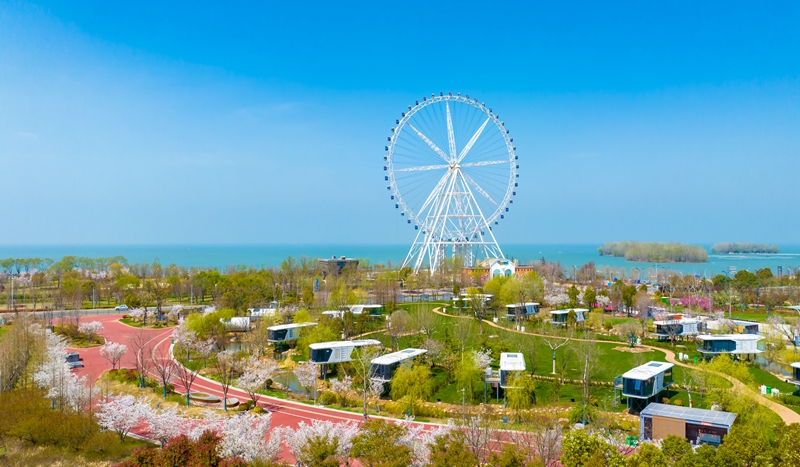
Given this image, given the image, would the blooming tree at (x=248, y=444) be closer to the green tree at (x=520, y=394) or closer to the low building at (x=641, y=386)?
the green tree at (x=520, y=394)

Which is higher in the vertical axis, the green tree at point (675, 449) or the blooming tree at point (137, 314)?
the green tree at point (675, 449)

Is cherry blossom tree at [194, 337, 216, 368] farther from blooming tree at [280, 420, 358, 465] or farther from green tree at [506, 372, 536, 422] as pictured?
green tree at [506, 372, 536, 422]

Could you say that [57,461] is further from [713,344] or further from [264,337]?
[713,344]

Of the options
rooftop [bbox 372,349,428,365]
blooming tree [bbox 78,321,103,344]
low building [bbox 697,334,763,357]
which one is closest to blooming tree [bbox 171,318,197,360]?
blooming tree [bbox 78,321,103,344]

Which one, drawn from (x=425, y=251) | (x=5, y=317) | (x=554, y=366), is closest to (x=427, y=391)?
(x=554, y=366)

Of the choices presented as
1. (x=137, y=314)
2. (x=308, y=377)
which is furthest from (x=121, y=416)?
(x=137, y=314)

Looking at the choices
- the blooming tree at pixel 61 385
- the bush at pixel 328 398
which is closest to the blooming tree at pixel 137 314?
the blooming tree at pixel 61 385

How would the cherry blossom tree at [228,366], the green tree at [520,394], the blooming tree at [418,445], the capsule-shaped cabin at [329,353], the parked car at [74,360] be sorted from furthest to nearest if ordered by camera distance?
the parked car at [74,360]
the capsule-shaped cabin at [329,353]
the cherry blossom tree at [228,366]
the green tree at [520,394]
the blooming tree at [418,445]

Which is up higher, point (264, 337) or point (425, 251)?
point (425, 251)
